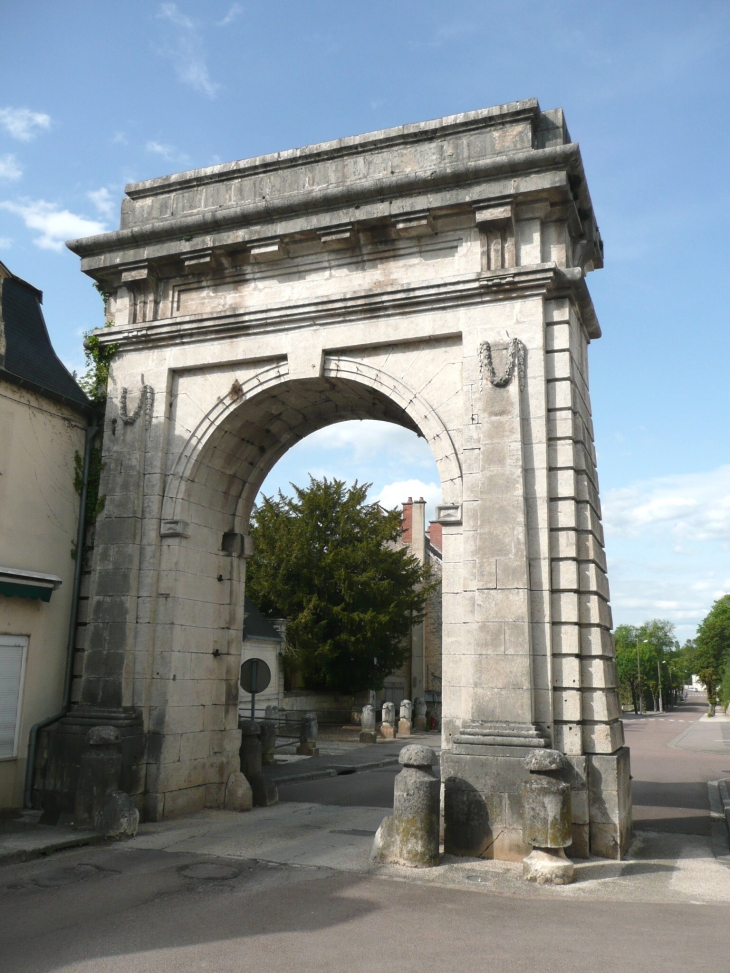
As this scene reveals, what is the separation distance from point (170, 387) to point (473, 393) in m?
3.84

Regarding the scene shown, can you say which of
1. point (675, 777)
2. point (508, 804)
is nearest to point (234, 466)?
point (508, 804)

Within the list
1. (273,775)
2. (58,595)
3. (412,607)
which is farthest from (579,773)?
(412,607)

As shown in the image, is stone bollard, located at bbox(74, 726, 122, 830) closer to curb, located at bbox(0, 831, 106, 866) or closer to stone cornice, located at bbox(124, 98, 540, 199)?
curb, located at bbox(0, 831, 106, 866)

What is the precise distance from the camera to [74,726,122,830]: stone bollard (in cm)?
818

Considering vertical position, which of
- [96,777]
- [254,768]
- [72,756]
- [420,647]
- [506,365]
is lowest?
[254,768]

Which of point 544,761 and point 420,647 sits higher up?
point 420,647

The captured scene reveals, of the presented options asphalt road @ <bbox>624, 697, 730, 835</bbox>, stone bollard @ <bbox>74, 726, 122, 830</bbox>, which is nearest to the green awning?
Answer: stone bollard @ <bbox>74, 726, 122, 830</bbox>

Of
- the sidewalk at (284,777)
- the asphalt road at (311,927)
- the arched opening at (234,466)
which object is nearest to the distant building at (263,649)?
the sidewalk at (284,777)

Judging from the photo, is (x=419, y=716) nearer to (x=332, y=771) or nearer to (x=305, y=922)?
(x=332, y=771)

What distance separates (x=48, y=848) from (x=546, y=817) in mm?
4454

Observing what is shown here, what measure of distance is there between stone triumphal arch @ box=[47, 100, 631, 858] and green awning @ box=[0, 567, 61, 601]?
502 millimetres

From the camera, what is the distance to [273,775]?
1377 centimetres

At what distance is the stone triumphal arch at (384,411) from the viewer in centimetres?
764

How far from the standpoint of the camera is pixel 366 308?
9023 mm
